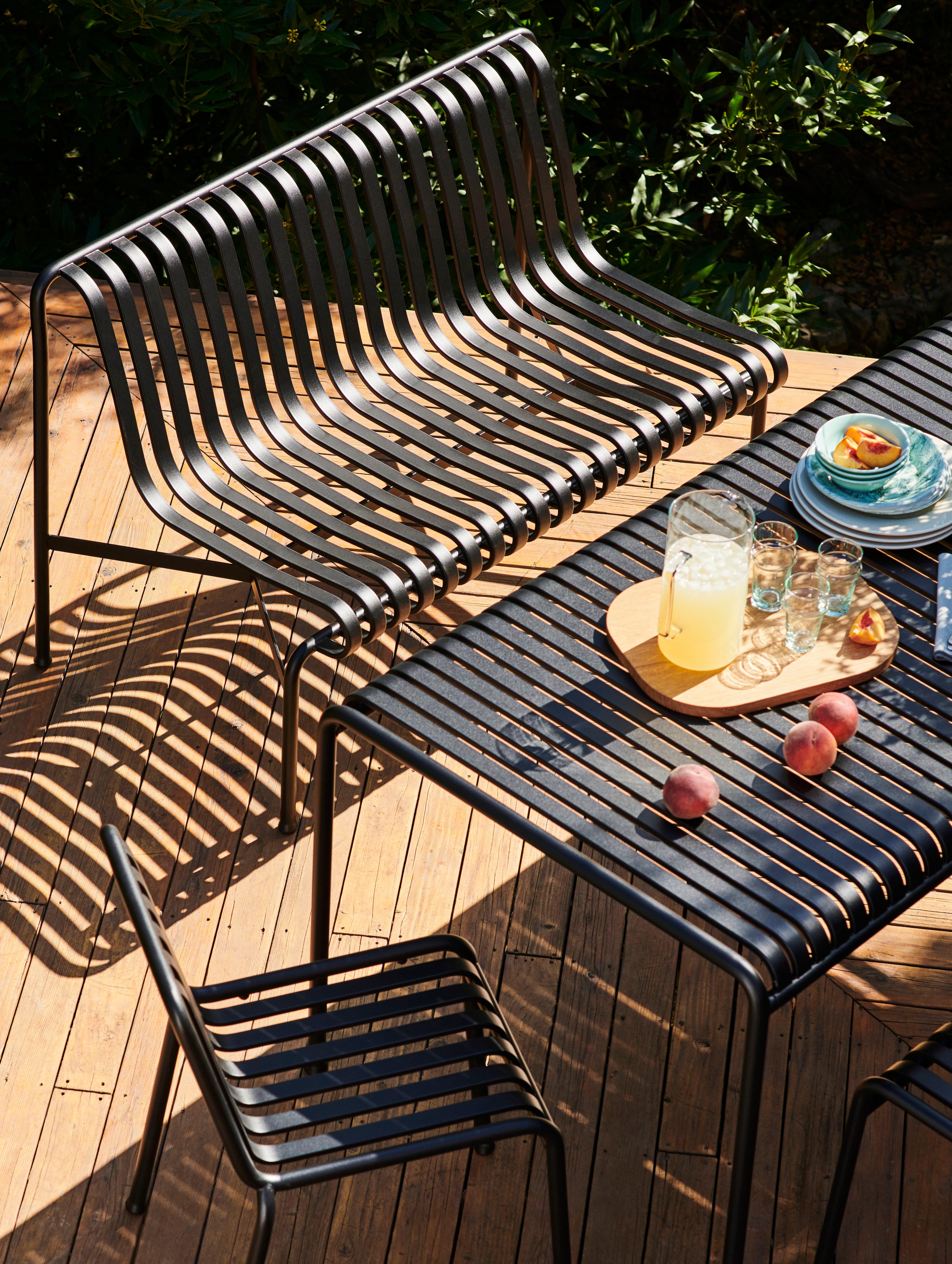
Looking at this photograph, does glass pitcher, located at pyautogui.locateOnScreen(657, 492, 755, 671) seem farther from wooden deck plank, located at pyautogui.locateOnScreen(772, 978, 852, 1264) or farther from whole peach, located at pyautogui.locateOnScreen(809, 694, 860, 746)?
wooden deck plank, located at pyautogui.locateOnScreen(772, 978, 852, 1264)

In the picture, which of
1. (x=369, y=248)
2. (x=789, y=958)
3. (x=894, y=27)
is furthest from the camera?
(x=894, y=27)

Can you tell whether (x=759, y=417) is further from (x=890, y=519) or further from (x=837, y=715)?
(x=837, y=715)

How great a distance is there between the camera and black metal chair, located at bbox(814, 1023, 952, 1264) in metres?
1.65

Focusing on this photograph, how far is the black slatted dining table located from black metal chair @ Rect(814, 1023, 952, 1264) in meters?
0.15

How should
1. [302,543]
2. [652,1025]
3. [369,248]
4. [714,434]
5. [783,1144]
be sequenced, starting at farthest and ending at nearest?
[714,434]
[369,248]
[302,543]
[652,1025]
[783,1144]

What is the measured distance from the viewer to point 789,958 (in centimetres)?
167

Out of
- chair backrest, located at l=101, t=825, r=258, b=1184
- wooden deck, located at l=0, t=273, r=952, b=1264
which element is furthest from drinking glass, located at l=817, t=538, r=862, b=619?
chair backrest, located at l=101, t=825, r=258, b=1184

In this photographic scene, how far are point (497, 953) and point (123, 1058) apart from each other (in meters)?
0.64

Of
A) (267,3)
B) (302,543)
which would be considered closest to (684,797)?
(302,543)

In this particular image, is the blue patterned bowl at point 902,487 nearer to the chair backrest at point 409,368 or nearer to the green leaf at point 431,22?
the chair backrest at point 409,368

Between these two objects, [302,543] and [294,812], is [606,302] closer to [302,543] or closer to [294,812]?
[302,543]

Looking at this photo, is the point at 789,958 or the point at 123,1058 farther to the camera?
the point at 123,1058

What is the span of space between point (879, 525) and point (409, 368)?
3.77 ft

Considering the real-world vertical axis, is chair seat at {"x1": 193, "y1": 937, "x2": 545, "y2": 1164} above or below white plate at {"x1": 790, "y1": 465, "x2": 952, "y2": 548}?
below
